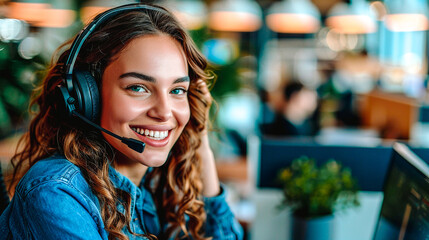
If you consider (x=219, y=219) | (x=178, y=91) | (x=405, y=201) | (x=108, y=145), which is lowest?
(x=219, y=219)

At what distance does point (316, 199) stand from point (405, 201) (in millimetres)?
373

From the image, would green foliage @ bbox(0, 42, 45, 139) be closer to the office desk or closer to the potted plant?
the office desk

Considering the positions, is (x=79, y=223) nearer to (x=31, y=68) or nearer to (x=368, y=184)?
(x=368, y=184)

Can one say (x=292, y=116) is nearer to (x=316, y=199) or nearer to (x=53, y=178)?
(x=316, y=199)

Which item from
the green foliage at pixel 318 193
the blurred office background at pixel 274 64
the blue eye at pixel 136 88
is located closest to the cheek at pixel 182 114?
the blue eye at pixel 136 88

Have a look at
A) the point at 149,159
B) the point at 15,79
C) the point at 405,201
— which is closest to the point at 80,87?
the point at 149,159

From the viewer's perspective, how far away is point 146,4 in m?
0.96

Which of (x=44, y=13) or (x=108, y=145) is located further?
(x=44, y=13)

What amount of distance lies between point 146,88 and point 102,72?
11cm

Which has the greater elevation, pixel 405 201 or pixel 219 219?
pixel 405 201

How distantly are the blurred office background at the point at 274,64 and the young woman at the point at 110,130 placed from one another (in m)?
0.21

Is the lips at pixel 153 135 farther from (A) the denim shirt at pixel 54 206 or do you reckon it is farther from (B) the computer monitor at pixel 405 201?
(B) the computer monitor at pixel 405 201

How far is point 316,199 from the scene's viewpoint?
4.12 feet

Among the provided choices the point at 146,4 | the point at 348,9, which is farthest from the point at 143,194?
the point at 348,9
